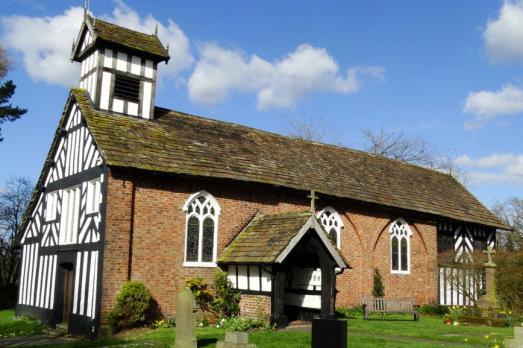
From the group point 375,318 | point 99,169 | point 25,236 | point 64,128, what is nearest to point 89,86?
point 64,128

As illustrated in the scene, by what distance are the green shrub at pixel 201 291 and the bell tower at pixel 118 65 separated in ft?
23.0

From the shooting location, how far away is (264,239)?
63.0 feet

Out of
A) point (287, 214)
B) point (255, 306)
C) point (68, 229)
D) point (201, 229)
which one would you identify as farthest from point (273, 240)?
point (68, 229)

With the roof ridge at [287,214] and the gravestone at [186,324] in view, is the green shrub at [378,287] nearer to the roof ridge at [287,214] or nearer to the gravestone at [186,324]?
the roof ridge at [287,214]

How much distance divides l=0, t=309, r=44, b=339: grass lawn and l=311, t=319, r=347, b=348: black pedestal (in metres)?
15.1

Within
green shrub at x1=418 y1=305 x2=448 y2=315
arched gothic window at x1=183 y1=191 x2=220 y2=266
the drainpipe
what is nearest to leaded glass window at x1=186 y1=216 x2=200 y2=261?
arched gothic window at x1=183 y1=191 x2=220 y2=266

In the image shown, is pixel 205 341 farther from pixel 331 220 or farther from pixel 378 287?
pixel 378 287

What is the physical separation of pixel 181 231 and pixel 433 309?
1312 centimetres

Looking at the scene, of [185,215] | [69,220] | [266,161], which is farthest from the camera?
[266,161]

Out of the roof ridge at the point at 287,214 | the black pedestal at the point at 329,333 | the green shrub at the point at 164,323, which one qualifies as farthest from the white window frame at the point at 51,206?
the black pedestal at the point at 329,333

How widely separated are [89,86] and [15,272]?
74.4 feet

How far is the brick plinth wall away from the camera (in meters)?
18.1

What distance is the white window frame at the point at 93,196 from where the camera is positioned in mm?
18839

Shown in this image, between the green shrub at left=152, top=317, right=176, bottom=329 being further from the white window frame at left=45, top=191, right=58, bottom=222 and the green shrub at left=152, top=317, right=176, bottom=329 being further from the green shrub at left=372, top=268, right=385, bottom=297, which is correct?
the green shrub at left=372, top=268, right=385, bottom=297
